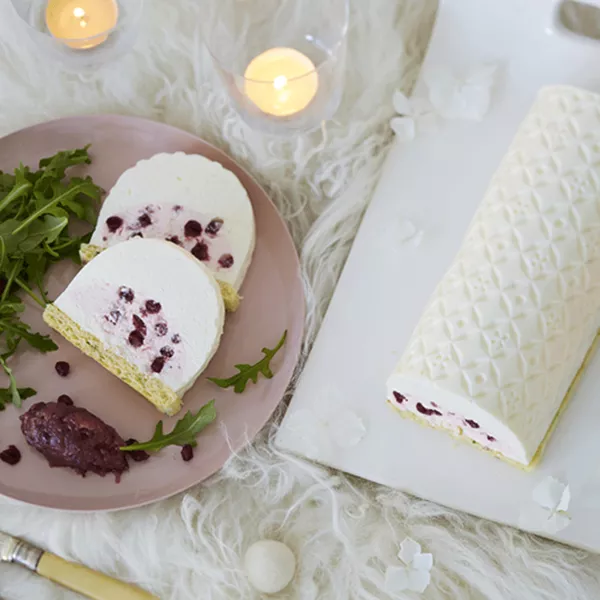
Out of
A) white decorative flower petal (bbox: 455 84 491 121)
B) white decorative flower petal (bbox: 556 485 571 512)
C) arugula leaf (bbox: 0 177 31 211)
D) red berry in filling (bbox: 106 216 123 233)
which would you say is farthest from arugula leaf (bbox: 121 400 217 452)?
white decorative flower petal (bbox: 455 84 491 121)

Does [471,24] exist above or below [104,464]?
above

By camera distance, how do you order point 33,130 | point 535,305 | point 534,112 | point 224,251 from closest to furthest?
point 535,305 → point 534,112 → point 224,251 → point 33,130

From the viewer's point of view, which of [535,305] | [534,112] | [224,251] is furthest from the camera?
[224,251]

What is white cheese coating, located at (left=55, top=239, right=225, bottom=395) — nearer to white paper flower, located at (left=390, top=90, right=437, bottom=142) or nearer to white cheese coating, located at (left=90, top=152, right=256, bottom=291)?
white cheese coating, located at (left=90, top=152, right=256, bottom=291)

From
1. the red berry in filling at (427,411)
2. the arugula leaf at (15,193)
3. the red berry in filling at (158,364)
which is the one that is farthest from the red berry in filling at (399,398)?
the arugula leaf at (15,193)

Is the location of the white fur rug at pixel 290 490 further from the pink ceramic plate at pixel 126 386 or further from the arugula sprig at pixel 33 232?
the arugula sprig at pixel 33 232

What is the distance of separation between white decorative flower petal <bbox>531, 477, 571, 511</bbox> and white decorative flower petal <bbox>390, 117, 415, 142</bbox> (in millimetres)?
620

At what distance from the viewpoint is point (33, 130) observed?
157 cm

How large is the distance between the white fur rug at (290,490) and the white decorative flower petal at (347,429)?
0.20 ft

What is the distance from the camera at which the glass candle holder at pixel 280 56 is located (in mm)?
1500

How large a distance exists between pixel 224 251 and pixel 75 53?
0.49 metres

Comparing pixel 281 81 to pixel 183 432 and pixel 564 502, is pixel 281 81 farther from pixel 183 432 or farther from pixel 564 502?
pixel 564 502

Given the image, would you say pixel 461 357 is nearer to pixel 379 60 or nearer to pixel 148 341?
pixel 148 341

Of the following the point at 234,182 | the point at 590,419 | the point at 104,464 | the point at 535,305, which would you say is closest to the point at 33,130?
the point at 234,182
